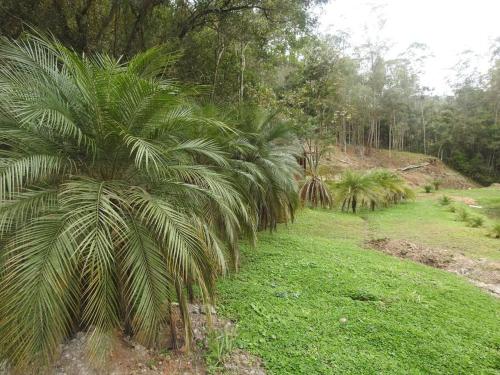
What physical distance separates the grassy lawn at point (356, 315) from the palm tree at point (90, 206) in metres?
1.08

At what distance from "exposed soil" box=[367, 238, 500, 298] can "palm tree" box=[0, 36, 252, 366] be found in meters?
5.06

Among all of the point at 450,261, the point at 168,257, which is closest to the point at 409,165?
the point at 450,261

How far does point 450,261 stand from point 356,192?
5.97m

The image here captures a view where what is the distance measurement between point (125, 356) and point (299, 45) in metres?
9.93

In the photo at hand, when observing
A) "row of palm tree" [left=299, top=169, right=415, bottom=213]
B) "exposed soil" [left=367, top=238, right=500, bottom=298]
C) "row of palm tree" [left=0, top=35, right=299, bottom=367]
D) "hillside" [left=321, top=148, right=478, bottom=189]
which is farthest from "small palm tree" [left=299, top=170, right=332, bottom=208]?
"hillside" [left=321, top=148, right=478, bottom=189]

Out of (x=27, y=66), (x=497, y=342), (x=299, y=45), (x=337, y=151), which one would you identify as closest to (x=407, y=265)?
(x=497, y=342)

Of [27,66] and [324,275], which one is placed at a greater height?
[27,66]

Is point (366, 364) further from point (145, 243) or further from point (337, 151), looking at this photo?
point (337, 151)

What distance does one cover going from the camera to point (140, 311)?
8.40 ft

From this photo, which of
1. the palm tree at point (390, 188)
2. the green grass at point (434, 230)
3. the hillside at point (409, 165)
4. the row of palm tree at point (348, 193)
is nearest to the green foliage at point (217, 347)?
the green grass at point (434, 230)

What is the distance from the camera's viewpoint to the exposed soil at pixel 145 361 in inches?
104

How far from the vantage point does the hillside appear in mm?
26875

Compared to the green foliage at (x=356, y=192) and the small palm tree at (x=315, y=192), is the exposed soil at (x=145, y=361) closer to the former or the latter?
the small palm tree at (x=315, y=192)

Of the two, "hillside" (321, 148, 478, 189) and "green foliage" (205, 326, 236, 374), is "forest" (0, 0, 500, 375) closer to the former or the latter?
"green foliage" (205, 326, 236, 374)
